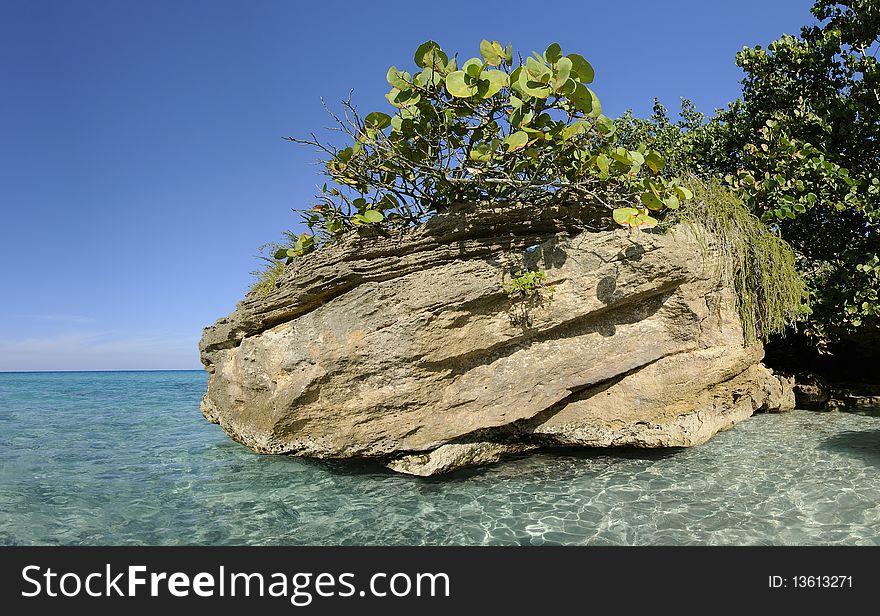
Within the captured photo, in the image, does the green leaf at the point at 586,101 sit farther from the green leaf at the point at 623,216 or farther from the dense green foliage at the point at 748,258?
the dense green foliage at the point at 748,258

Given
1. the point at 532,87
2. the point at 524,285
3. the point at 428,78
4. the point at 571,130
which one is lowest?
the point at 524,285

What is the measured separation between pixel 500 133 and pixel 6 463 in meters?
9.12

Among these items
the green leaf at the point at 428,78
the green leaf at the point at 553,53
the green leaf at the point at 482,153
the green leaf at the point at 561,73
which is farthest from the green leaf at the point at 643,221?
the green leaf at the point at 428,78

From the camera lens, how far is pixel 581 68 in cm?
565

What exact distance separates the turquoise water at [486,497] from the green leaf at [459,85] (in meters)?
4.50

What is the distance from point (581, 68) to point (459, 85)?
135 centimetres

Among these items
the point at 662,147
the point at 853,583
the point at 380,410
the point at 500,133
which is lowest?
the point at 853,583

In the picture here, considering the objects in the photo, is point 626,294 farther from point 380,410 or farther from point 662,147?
point 662,147

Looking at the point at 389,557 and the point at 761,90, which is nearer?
the point at 389,557

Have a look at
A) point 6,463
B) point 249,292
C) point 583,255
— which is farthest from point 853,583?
point 6,463

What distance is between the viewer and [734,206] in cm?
772

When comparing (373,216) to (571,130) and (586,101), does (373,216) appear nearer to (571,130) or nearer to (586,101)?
(571,130)

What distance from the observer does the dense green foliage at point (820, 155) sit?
891 cm

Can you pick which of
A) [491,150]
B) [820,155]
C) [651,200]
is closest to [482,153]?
[491,150]
